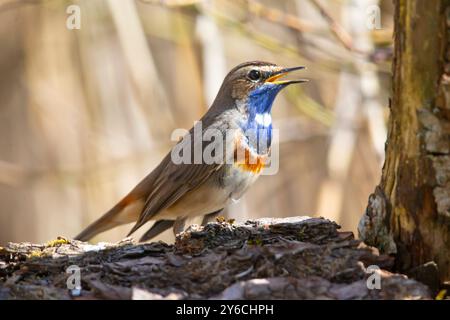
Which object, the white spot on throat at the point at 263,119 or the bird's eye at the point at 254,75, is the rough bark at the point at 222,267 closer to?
the white spot on throat at the point at 263,119

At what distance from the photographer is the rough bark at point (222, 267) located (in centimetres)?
302

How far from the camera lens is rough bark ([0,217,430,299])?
3023 millimetres

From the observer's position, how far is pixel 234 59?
7863 millimetres

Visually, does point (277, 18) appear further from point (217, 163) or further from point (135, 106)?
point (135, 106)

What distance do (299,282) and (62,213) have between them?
15.9 ft

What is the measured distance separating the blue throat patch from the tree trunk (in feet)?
7.77

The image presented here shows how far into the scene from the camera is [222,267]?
10.5 ft

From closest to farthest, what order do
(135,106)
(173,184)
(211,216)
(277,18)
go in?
(173,184) → (277,18) → (211,216) → (135,106)

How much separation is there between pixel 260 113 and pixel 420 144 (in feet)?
9.22

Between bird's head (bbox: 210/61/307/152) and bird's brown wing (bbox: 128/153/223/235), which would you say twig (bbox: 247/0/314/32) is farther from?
bird's brown wing (bbox: 128/153/223/235)

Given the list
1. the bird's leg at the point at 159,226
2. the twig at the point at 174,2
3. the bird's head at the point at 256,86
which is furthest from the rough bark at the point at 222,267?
the twig at the point at 174,2

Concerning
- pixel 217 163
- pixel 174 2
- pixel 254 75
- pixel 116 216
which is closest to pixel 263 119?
pixel 254 75
